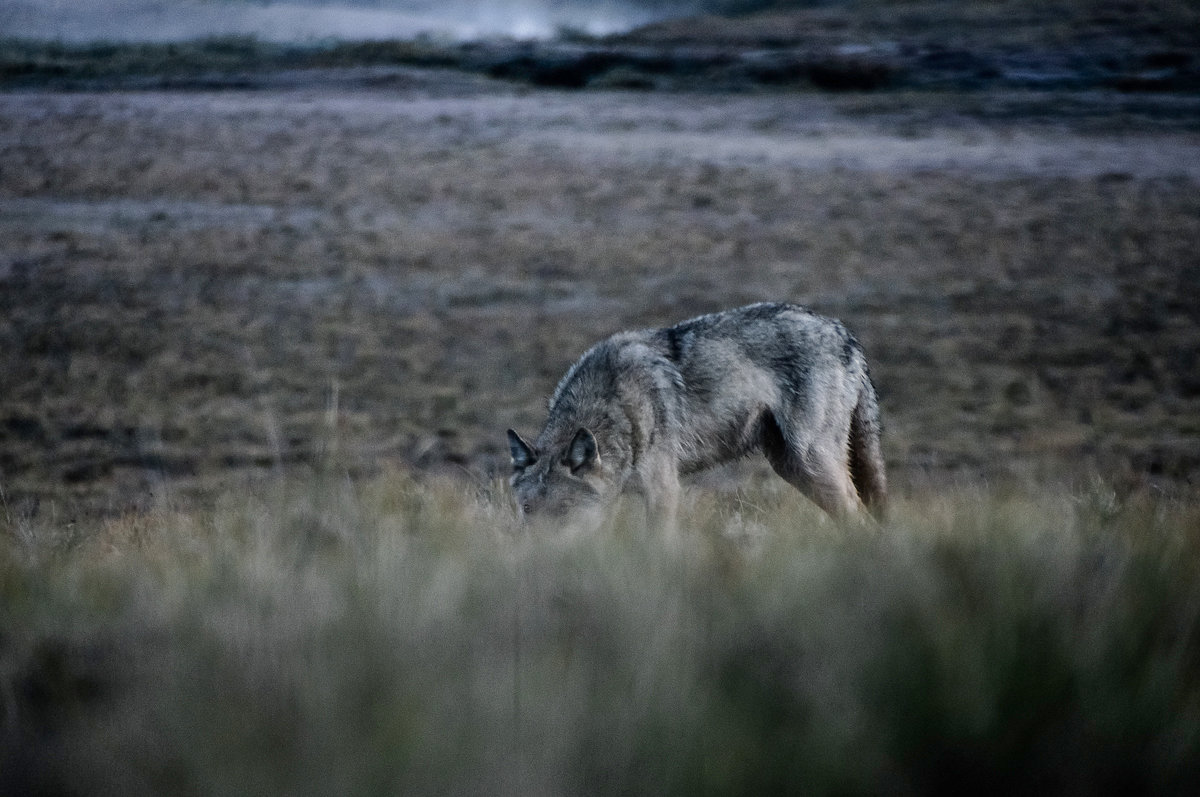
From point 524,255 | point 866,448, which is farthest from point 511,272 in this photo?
point 866,448

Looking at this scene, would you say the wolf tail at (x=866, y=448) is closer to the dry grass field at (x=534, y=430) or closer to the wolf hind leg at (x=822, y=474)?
the wolf hind leg at (x=822, y=474)

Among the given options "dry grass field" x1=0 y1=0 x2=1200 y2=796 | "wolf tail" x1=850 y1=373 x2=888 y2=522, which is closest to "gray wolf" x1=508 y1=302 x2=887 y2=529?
"wolf tail" x1=850 y1=373 x2=888 y2=522

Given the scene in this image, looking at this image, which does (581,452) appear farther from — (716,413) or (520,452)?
(716,413)

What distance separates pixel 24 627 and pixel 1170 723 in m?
2.99

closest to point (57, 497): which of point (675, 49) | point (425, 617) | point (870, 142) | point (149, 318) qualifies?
point (149, 318)

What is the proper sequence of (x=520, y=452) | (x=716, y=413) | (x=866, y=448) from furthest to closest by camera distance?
(x=866, y=448), (x=716, y=413), (x=520, y=452)

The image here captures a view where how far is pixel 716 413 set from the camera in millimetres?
5699

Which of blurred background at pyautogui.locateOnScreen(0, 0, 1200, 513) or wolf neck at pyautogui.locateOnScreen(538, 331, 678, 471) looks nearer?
wolf neck at pyautogui.locateOnScreen(538, 331, 678, 471)

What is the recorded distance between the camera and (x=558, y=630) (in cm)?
309

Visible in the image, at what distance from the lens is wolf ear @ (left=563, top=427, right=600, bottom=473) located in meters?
5.20

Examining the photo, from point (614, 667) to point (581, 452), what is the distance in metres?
2.49

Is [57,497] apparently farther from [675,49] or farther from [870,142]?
[675,49]

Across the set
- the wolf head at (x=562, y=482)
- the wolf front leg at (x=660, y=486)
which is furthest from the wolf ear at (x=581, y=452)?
the wolf front leg at (x=660, y=486)

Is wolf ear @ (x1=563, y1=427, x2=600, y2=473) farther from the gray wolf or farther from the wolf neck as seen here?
the wolf neck
